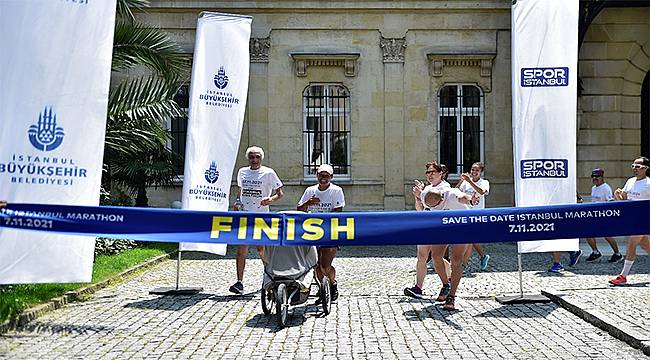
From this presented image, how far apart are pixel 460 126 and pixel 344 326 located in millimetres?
16066

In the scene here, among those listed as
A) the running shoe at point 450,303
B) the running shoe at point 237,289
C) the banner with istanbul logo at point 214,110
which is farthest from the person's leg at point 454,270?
the banner with istanbul logo at point 214,110

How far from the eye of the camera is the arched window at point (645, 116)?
26047mm

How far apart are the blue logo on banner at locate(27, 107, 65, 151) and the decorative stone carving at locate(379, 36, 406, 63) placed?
16.1 metres

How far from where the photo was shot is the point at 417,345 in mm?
8984

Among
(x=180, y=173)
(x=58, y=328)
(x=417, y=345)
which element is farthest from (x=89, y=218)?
(x=180, y=173)

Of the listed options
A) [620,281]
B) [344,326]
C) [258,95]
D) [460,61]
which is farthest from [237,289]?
[460,61]

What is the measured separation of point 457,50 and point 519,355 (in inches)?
674

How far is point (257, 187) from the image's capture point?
12.5m

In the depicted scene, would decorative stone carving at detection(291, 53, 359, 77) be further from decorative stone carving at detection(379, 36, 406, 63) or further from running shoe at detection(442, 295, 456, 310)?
running shoe at detection(442, 295, 456, 310)

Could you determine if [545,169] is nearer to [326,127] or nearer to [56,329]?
[56,329]

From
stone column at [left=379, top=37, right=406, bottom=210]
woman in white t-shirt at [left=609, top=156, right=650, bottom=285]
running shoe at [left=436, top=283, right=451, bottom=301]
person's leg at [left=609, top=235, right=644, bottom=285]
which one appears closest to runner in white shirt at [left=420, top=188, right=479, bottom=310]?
running shoe at [left=436, top=283, right=451, bottom=301]

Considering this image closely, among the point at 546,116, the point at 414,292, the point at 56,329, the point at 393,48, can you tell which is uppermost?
the point at 393,48

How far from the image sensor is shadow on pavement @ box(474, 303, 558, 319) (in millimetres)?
10859

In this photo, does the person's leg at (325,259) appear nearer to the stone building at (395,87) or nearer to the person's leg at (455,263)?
the person's leg at (455,263)
